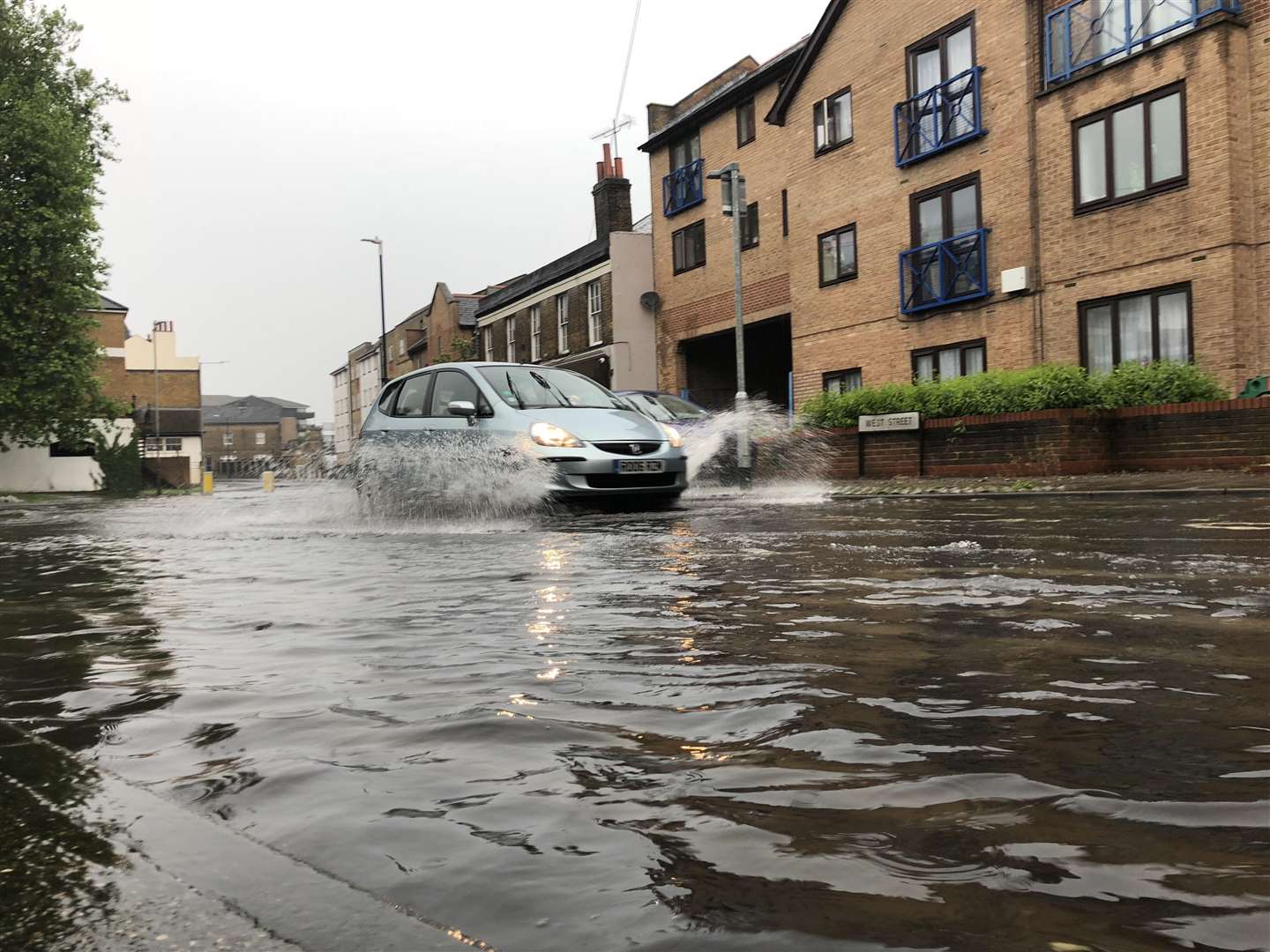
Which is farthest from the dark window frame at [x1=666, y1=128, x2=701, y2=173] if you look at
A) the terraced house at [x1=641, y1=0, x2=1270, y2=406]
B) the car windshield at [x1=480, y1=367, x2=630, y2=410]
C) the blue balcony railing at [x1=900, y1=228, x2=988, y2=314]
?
the car windshield at [x1=480, y1=367, x2=630, y2=410]

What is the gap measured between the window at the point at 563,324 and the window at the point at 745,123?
9.69 meters

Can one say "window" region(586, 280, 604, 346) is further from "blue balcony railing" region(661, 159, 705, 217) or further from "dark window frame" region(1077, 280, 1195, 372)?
"dark window frame" region(1077, 280, 1195, 372)

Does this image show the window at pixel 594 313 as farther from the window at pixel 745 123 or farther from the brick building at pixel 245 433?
the brick building at pixel 245 433

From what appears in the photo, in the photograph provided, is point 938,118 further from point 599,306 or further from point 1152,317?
point 599,306

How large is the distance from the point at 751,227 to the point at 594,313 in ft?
Answer: 23.9

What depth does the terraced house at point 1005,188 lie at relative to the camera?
1641 cm

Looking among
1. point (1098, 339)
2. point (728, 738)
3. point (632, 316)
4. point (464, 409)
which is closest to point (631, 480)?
point (464, 409)

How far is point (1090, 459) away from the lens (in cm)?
1499

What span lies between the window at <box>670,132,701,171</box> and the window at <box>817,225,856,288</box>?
7.73 m

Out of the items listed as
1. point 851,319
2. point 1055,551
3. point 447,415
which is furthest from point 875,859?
point 851,319

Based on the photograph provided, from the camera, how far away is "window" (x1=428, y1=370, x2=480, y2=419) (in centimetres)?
1106

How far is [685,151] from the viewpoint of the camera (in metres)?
32.0

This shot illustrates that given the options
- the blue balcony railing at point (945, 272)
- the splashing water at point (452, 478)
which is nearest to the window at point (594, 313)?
the blue balcony railing at point (945, 272)

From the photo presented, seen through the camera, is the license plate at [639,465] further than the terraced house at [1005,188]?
No
